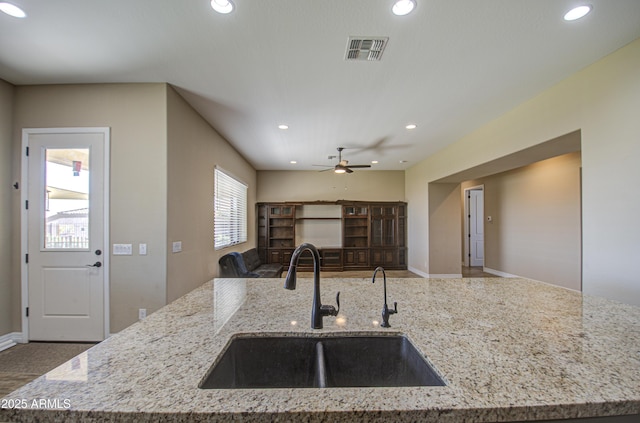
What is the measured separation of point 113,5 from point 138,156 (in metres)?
1.44

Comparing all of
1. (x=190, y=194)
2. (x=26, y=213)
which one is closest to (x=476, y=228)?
(x=190, y=194)

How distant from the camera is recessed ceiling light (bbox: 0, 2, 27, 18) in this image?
72.9 inches

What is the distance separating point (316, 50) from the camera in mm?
2338

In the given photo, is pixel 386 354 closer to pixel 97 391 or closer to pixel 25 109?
pixel 97 391

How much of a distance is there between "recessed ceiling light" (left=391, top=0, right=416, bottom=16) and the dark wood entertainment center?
5.64 m

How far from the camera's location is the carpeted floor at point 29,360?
2287 millimetres

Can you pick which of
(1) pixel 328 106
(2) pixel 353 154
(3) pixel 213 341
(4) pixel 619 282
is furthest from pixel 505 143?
(3) pixel 213 341

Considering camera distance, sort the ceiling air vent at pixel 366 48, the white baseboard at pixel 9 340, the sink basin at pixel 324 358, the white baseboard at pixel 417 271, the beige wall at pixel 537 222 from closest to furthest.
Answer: the sink basin at pixel 324 358 → the ceiling air vent at pixel 366 48 → the white baseboard at pixel 9 340 → the beige wall at pixel 537 222 → the white baseboard at pixel 417 271

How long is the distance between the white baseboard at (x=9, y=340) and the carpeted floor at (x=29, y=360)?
2.4 inches

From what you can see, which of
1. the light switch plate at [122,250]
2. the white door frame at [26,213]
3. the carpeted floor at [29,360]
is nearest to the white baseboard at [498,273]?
the light switch plate at [122,250]

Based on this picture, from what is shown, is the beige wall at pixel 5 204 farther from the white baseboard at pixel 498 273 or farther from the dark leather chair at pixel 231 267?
the white baseboard at pixel 498 273

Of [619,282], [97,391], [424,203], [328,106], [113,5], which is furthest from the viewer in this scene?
[424,203]

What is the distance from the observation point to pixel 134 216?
288 centimetres

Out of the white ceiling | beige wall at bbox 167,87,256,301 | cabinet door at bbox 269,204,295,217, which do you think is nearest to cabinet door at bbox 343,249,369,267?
cabinet door at bbox 269,204,295,217
